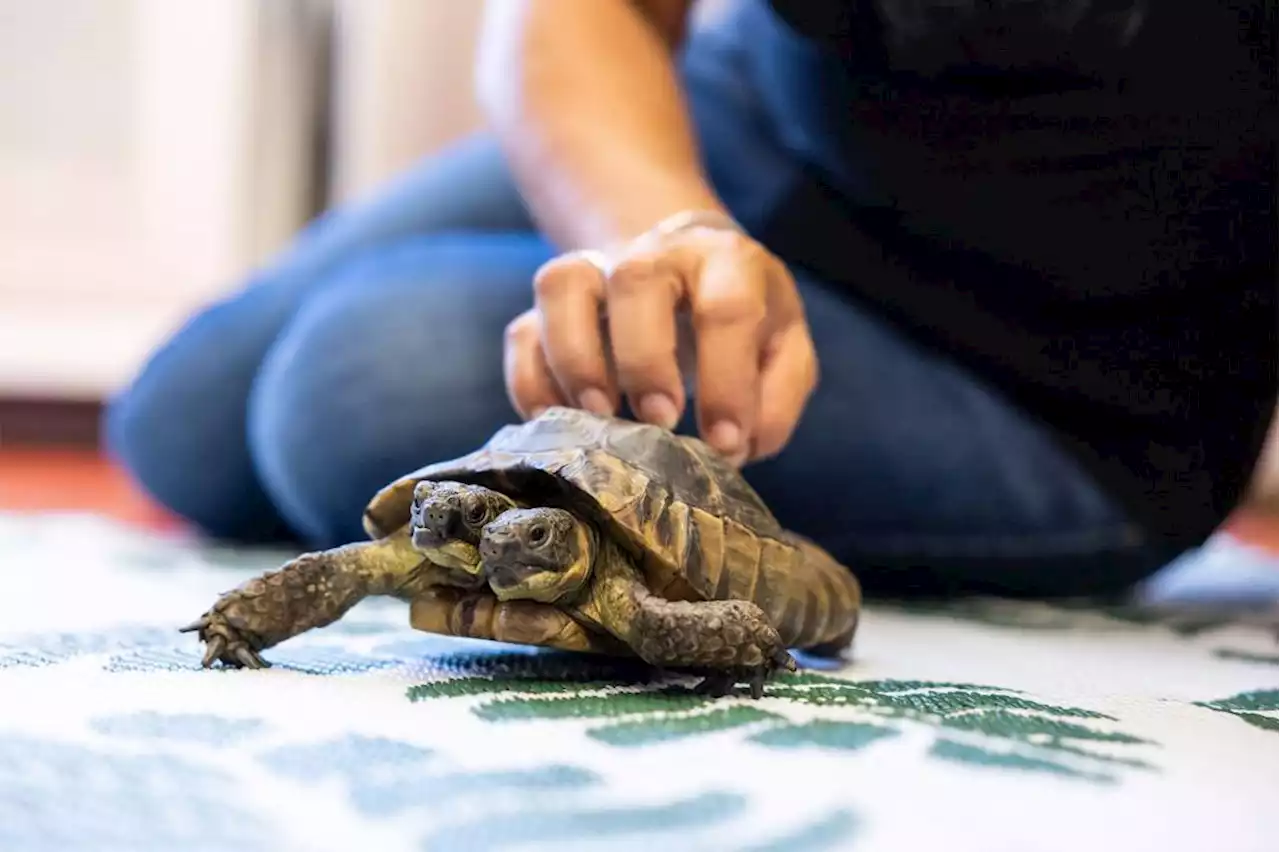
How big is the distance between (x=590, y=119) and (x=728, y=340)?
0.28m

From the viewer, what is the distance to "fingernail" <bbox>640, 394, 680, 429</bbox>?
0.63 meters

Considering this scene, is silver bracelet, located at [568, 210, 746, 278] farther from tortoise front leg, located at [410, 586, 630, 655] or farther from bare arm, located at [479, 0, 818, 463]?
tortoise front leg, located at [410, 586, 630, 655]

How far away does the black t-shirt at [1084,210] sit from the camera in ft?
2.78

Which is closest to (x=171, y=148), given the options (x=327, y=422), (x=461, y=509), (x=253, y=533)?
(x=253, y=533)

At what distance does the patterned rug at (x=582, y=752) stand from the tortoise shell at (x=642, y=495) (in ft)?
0.17

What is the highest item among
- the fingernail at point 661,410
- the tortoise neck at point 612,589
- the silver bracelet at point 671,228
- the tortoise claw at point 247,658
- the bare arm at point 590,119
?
the bare arm at point 590,119

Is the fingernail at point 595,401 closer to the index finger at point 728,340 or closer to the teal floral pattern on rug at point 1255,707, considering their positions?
the index finger at point 728,340

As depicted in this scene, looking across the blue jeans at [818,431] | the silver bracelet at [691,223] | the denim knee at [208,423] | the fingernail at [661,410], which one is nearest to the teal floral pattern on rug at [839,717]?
the fingernail at [661,410]

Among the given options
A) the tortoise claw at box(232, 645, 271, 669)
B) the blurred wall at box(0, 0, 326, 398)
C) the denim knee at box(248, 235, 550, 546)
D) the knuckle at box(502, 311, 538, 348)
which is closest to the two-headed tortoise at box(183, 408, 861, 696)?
the tortoise claw at box(232, 645, 271, 669)

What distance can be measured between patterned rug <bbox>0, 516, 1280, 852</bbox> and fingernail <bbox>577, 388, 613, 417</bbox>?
124 mm

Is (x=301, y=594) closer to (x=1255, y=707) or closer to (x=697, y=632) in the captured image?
(x=697, y=632)

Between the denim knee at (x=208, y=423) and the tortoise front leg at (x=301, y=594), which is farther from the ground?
the denim knee at (x=208, y=423)

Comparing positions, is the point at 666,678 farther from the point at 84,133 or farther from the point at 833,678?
the point at 84,133

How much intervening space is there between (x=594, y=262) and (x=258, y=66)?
1.55 m
